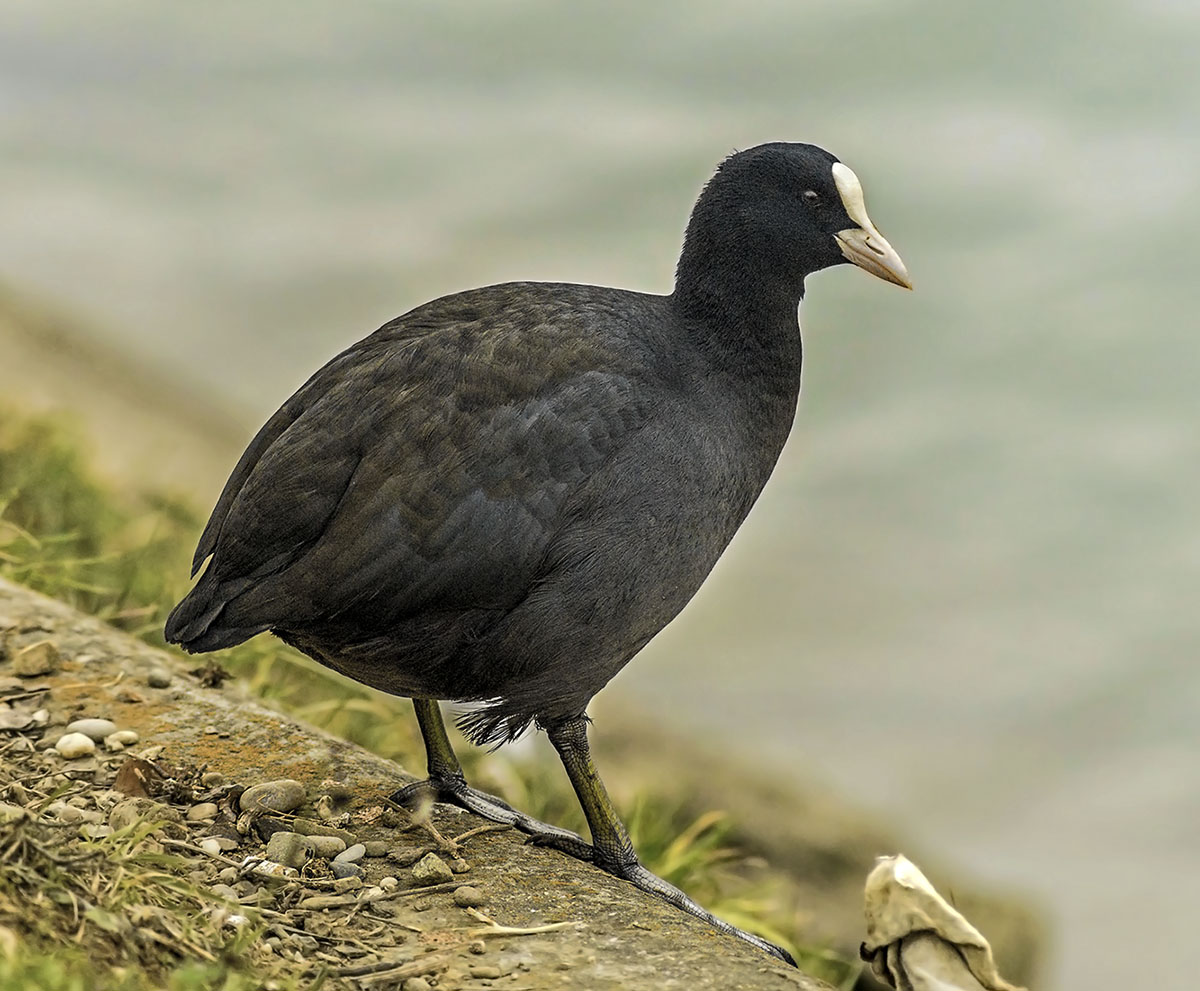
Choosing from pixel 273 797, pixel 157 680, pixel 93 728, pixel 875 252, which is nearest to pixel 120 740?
pixel 93 728

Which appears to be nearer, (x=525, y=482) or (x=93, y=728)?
(x=525, y=482)

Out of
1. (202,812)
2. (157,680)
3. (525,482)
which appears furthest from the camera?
(157,680)

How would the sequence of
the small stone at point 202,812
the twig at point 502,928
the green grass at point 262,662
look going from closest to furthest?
1. the twig at point 502,928
2. the small stone at point 202,812
3. the green grass at point 262,662

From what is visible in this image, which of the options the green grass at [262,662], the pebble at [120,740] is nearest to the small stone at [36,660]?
the pebble at [120,740]

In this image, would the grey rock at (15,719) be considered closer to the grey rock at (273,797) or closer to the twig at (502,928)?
the grey rock at (273,797)

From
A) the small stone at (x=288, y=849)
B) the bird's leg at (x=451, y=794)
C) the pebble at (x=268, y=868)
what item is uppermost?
the bird's leg at (x=451, y=794)

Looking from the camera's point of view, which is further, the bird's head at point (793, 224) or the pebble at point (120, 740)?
the pebble at point (120, 740)

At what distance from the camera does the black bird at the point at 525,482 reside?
3.54 meters

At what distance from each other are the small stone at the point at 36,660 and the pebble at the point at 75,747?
1.57 feet

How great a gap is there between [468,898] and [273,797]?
2.18 ft

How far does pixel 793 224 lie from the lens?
13.1 feet

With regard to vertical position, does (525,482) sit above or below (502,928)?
above

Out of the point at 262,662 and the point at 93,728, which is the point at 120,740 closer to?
the point at 93,728

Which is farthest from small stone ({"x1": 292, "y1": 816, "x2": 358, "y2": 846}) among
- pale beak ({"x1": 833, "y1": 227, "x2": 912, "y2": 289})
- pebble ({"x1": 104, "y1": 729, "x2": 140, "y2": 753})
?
pale beak ({"x1": 833, "y1": 227, "x2": 912, "y2": 289})
